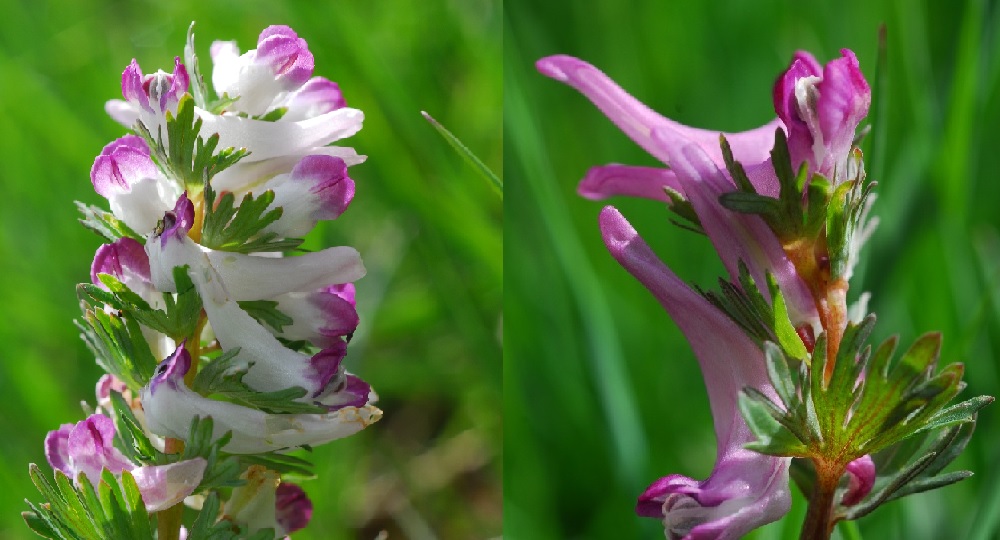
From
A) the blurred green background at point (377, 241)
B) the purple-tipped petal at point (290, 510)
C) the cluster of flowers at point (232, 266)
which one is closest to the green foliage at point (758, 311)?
the cluster of flowers at point (232, 266)

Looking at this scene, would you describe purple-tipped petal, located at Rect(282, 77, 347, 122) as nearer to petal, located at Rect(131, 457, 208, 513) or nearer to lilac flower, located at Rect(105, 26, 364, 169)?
lilac flower, located at Rect(105, 26, 364, 169)

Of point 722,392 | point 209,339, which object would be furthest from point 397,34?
point 722,392

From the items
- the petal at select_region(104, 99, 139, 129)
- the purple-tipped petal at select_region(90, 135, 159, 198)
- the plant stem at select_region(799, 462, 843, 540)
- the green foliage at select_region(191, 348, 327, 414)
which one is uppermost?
the petal at select_region(104, 99, 139, 129)

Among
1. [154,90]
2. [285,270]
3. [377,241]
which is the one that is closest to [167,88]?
[154,90]

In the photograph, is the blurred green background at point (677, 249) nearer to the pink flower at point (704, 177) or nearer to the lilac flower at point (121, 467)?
the pink flower at point (704, 177)

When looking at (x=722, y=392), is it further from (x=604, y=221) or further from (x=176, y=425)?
(x=176, y=425)

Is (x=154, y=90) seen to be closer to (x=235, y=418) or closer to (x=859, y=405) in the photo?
(x=235, y=418)

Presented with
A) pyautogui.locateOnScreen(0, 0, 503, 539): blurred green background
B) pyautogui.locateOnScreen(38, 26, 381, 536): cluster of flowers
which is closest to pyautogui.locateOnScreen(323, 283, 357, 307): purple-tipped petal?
pyautogui.locateOnScreen(38, 26, 381, 536): cluster of flowers
